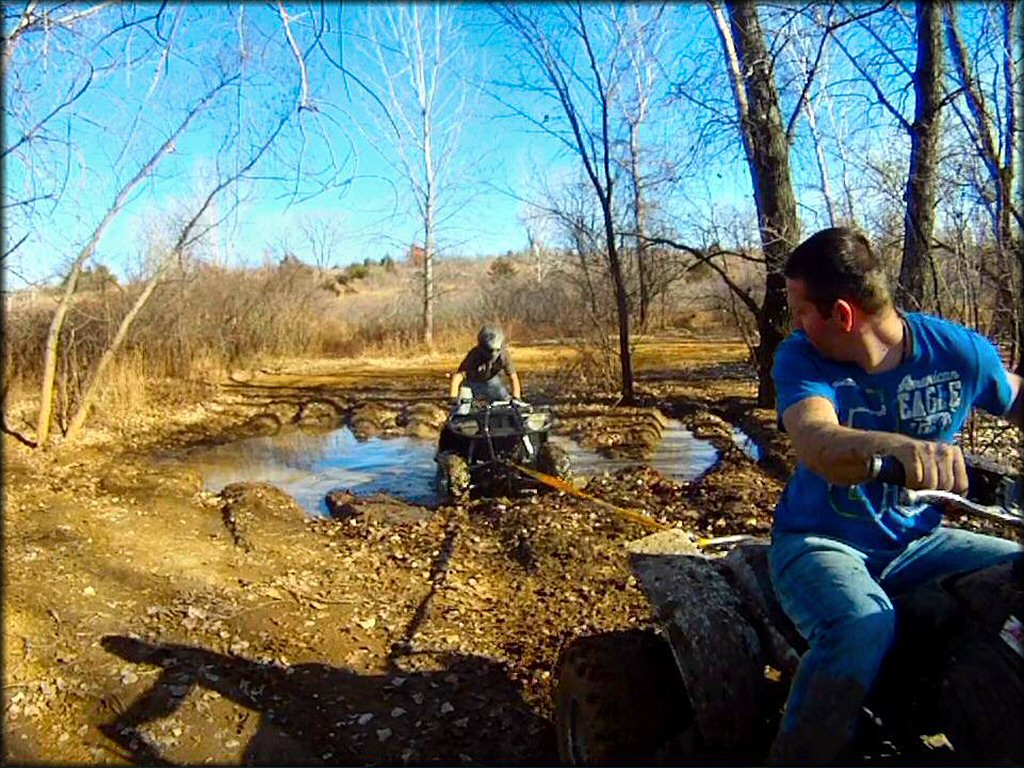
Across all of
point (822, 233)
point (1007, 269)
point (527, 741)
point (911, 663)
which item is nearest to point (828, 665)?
point (911, 663)

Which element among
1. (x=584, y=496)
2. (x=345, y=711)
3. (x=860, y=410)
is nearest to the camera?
(x=860, y=410)

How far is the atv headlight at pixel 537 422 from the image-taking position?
323 inches

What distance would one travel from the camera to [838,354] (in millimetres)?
2393

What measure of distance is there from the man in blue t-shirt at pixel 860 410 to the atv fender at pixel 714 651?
0.82 ft

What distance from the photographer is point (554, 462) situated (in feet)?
26.7

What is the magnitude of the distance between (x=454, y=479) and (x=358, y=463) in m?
3.57

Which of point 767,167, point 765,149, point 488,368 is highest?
point 765,149

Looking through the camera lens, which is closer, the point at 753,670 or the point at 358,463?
the point at 753,670

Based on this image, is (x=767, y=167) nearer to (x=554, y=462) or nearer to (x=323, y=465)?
(x=554, y=462)

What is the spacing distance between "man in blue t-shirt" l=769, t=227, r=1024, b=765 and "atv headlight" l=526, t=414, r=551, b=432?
567 centimetres

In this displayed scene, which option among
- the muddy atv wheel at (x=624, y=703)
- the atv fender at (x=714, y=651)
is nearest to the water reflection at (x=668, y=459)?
the muddy atv wheel at (x=624, y=703)

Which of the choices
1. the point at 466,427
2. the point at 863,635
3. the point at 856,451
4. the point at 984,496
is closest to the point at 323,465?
the point at 466,427

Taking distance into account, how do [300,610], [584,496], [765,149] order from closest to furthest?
1. [300,610]
2. [584,496]
3. [765,149]

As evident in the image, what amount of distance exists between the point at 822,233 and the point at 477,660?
2976 millimetres
